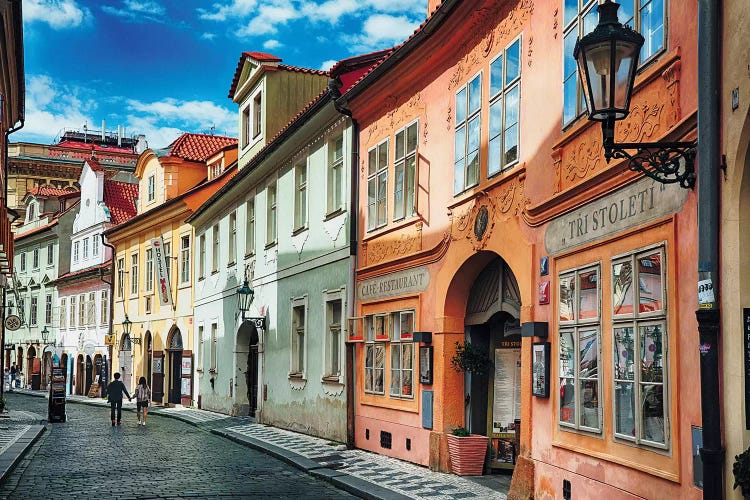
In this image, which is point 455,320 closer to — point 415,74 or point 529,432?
point 529,432

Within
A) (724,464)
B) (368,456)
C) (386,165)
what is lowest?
(368,456)

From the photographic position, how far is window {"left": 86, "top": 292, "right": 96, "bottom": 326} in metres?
48.8

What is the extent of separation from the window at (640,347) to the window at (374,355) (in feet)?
27.3

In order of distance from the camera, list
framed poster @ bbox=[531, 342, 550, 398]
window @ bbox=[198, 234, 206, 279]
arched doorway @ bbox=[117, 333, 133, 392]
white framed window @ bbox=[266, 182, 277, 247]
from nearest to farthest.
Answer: framed poster @ bbox=[531, 342, 550, 398]
white framed window @ bbox=[266, 182, 277, 247]
window @ bbox=[198, 234, 206, 279]
arched doorway @ bbox=[117, 333, 133, 392]

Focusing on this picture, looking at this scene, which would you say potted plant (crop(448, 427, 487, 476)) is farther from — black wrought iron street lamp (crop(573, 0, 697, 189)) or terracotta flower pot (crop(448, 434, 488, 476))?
black wrought iron street lamp (crop(573, 0, 697, 189))

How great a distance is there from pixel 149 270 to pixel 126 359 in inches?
199

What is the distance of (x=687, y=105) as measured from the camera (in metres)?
8.09

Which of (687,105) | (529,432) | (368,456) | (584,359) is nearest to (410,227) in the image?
(368,456)

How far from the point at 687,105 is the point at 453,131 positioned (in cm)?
696

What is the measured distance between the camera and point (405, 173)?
16.8 metres

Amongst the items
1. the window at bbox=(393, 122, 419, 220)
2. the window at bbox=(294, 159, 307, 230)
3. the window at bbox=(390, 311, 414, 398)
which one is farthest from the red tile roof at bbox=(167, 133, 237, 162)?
the window at bbox=(390, 311, 414, 398)

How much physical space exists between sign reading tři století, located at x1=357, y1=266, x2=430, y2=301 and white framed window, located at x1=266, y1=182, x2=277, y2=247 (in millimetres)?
6978

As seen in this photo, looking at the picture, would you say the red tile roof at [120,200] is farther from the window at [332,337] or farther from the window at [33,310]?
the window at [332,337]

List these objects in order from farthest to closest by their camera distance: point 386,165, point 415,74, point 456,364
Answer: point 386,165, point 415,74, point 456,364
